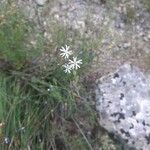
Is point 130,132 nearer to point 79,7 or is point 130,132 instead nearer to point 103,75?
point 103,75

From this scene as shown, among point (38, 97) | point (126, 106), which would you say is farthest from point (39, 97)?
point (126, 106)

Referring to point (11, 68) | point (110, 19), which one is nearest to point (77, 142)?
point (11, 68)

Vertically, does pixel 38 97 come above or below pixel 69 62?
below

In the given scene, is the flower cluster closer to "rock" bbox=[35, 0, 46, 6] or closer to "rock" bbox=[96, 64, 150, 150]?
"rock" bbox=[96, 64, 150, 150]

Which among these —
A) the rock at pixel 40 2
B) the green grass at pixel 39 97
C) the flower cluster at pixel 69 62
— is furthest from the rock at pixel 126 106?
the rock at pixel 40 2

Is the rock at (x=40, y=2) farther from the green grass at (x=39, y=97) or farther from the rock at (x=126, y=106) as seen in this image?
the rock at (x=126, y=106)

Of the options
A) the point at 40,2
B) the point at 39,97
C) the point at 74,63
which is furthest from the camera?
the point at 40,2

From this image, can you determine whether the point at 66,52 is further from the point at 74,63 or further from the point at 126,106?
the point at 126,106

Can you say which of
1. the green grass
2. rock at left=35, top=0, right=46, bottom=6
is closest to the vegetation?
the green grass

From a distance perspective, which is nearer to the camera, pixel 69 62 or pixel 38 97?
pixel 69 62
